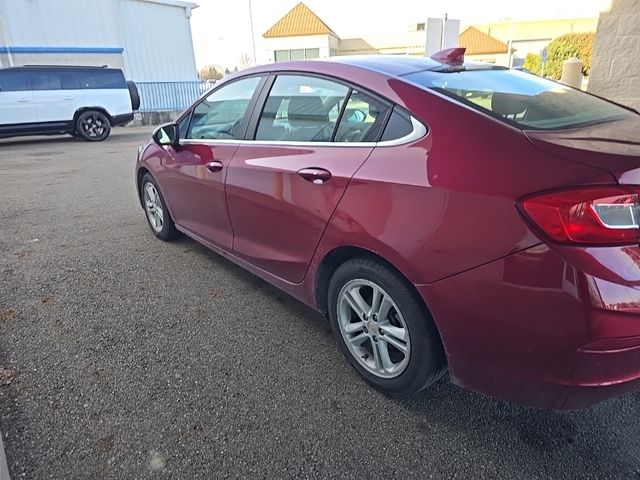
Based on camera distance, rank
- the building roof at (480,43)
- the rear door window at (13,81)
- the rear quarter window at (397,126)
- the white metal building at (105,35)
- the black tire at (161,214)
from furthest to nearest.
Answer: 1. the building roof at (480,43)
2. the white metal building at (105,35)
3. the rear door window at (13,81)
4. the black tire at (161,214)
5. the rear quarter window at (397,126)

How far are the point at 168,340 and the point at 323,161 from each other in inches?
56.5

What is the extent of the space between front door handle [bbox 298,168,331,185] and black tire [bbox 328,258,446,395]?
0.41 m

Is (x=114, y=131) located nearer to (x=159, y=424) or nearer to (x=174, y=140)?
(x=174, y=140)

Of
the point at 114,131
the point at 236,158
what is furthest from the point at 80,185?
the point at 114,131

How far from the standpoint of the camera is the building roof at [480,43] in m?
40.9

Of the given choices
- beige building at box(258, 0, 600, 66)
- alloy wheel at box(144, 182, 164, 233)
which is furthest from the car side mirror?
beige building at box(258, 0, 600, 66)

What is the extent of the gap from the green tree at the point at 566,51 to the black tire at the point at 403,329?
20.8 metres

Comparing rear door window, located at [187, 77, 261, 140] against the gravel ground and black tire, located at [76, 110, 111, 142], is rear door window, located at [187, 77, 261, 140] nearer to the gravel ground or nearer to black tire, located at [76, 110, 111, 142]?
the gravel ground

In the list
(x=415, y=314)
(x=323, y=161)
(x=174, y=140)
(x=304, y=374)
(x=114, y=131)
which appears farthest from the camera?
(x=114, y=131)

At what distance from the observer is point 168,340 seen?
268 cm

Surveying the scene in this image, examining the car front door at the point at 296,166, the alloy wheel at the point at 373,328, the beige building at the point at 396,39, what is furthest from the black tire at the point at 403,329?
the beige building at the point at 396,39

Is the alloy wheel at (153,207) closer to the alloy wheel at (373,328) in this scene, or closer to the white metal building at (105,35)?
the alloy wheel at (373,328)

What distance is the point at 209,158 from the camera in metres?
3.06

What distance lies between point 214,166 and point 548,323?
223cm
